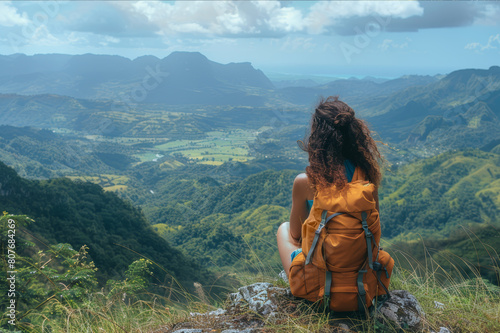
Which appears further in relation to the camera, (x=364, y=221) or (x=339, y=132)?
(x=339, y=132)

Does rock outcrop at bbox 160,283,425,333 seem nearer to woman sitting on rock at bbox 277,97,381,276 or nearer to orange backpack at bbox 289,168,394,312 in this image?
orange backpack at bbox 289,168,394,312

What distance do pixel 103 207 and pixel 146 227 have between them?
702 cm

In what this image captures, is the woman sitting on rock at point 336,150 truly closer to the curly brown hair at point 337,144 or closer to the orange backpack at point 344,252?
the curly brown hair at point 337,144

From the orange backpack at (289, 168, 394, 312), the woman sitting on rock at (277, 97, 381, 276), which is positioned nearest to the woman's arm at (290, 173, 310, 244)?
the woman sitting on rock at (277, 97, 381, 276)

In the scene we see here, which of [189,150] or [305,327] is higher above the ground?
[305,327]

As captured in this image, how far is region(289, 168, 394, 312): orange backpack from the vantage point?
2455mm

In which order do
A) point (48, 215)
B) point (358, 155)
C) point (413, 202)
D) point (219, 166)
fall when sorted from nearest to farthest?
point (358, 155) < point (48, 215) < point (413, 202) < point (219, 166)

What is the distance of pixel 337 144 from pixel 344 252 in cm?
91

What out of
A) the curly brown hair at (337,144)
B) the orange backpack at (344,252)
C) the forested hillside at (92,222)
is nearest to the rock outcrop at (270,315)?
the orange backpack at (344,252)

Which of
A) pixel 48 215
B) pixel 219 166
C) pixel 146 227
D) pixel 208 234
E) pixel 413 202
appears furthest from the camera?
pixel 219 166

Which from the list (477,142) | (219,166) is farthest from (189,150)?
(477,142)

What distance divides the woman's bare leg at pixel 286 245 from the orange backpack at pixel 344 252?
63 cm

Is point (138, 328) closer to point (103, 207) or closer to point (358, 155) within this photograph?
point (358, 155)

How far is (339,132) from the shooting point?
9.25 ft
